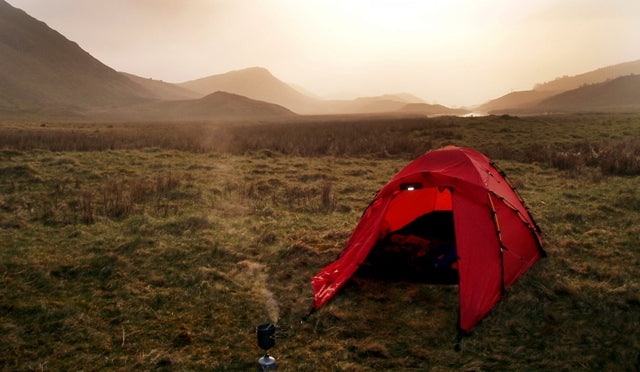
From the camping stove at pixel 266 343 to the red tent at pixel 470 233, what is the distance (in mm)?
1389

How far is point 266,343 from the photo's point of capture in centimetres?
441

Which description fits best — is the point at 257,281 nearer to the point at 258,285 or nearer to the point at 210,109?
the point at 258,285

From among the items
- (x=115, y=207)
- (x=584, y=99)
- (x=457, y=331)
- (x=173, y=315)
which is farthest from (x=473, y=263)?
(x=584, y=99)

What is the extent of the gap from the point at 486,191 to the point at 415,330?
2.39 meters

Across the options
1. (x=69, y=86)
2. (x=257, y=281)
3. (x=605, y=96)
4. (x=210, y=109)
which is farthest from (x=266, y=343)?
(x=69, y=86)

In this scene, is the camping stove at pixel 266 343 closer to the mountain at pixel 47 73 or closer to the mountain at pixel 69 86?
the mountain at pixel 69 86

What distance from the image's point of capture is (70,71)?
5482 inches

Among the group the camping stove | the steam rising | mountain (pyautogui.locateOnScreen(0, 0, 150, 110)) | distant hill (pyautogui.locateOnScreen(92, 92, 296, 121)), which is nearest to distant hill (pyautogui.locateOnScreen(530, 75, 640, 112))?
distant hill (pyautogui.locateOnScreen(92, 92, 296, 121))

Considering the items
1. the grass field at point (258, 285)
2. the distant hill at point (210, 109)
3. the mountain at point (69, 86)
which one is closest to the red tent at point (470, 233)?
the grass field at point (258, 285)

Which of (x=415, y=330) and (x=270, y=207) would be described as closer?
(x=415, y=330)

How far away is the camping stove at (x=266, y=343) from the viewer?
14.4ft

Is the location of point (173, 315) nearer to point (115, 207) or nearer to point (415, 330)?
point (415, 330)

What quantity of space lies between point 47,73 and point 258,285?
152 metres

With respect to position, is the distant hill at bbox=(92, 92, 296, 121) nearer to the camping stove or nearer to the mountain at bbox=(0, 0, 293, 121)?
the mountain at bbox=(0, 0, 293, 121)
